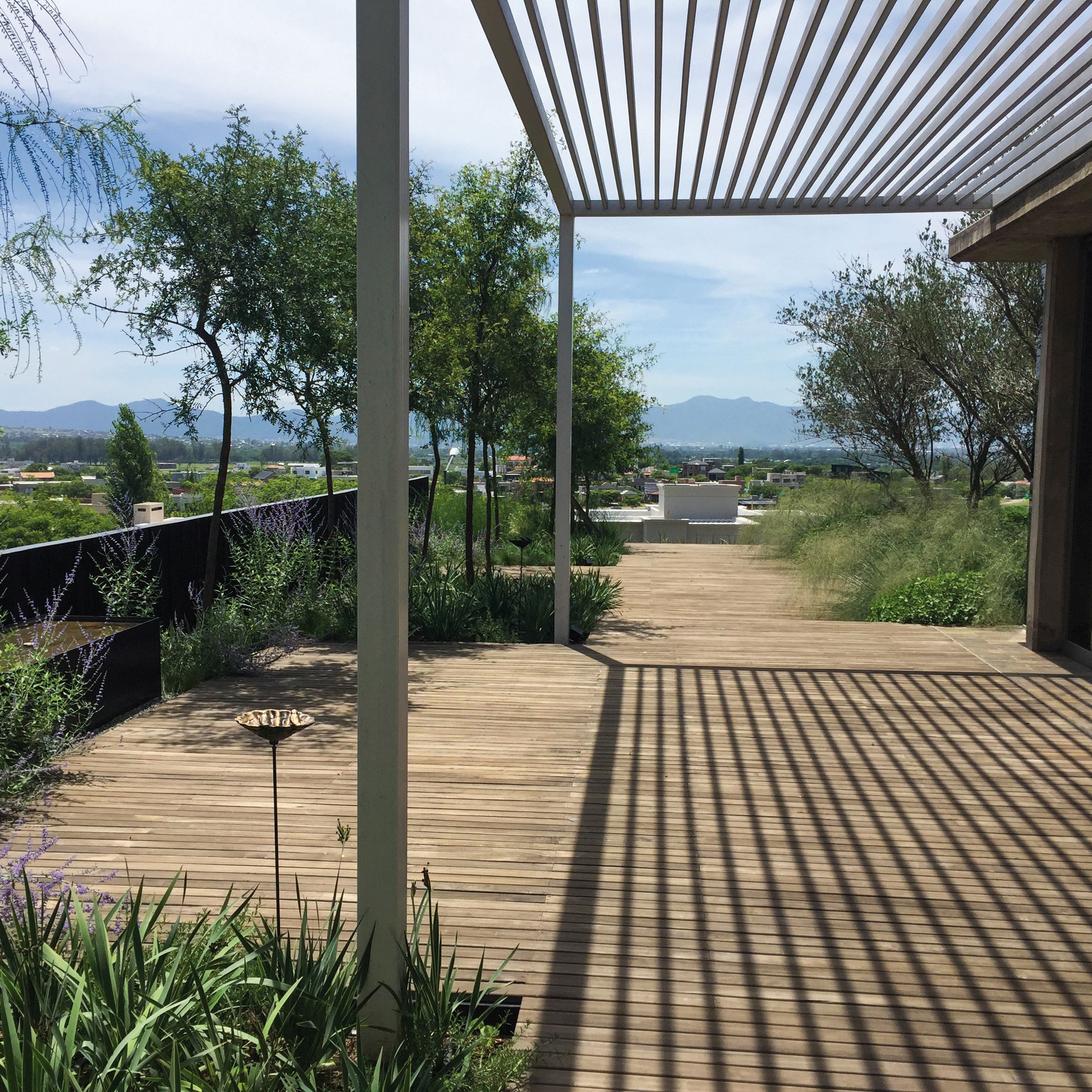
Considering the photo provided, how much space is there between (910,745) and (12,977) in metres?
4.04

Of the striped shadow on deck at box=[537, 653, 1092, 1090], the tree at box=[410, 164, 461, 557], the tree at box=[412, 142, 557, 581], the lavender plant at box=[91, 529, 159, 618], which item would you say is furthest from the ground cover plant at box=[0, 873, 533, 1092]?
the tree at box=[412, 142, 557, 581]

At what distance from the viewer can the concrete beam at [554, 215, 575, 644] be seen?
22.1 ft

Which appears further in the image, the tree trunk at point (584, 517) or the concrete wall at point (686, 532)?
the concrete wall at point (686, 532)

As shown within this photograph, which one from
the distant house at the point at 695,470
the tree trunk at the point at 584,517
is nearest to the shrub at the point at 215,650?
the tree trunk at the point at 584,517

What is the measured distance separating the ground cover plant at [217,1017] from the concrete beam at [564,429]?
4.71 metres

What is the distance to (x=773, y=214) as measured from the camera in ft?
21.6

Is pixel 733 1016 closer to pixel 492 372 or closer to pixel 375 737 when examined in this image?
pixel 375 737

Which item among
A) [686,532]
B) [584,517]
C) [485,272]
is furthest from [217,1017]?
[686,532]

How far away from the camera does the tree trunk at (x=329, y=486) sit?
8.61 m

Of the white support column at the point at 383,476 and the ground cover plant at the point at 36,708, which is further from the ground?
the white support column at the point at 383,476

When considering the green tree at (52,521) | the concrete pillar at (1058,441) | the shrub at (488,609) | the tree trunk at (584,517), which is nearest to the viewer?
the concrete pillar at (1058,441)

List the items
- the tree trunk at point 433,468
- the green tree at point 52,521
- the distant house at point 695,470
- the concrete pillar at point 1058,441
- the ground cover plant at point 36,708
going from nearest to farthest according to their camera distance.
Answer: the ground cover plant at point 36,708 < the concrete pillar at point 1058,441 < the tree trunk at point 433,468 < the green tree at point 52,521 < the distant house at point 695,470

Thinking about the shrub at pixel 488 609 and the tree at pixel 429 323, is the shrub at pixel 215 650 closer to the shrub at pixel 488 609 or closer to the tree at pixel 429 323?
the shrub at pixel 488 609

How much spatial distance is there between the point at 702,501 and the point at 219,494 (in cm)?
1325
